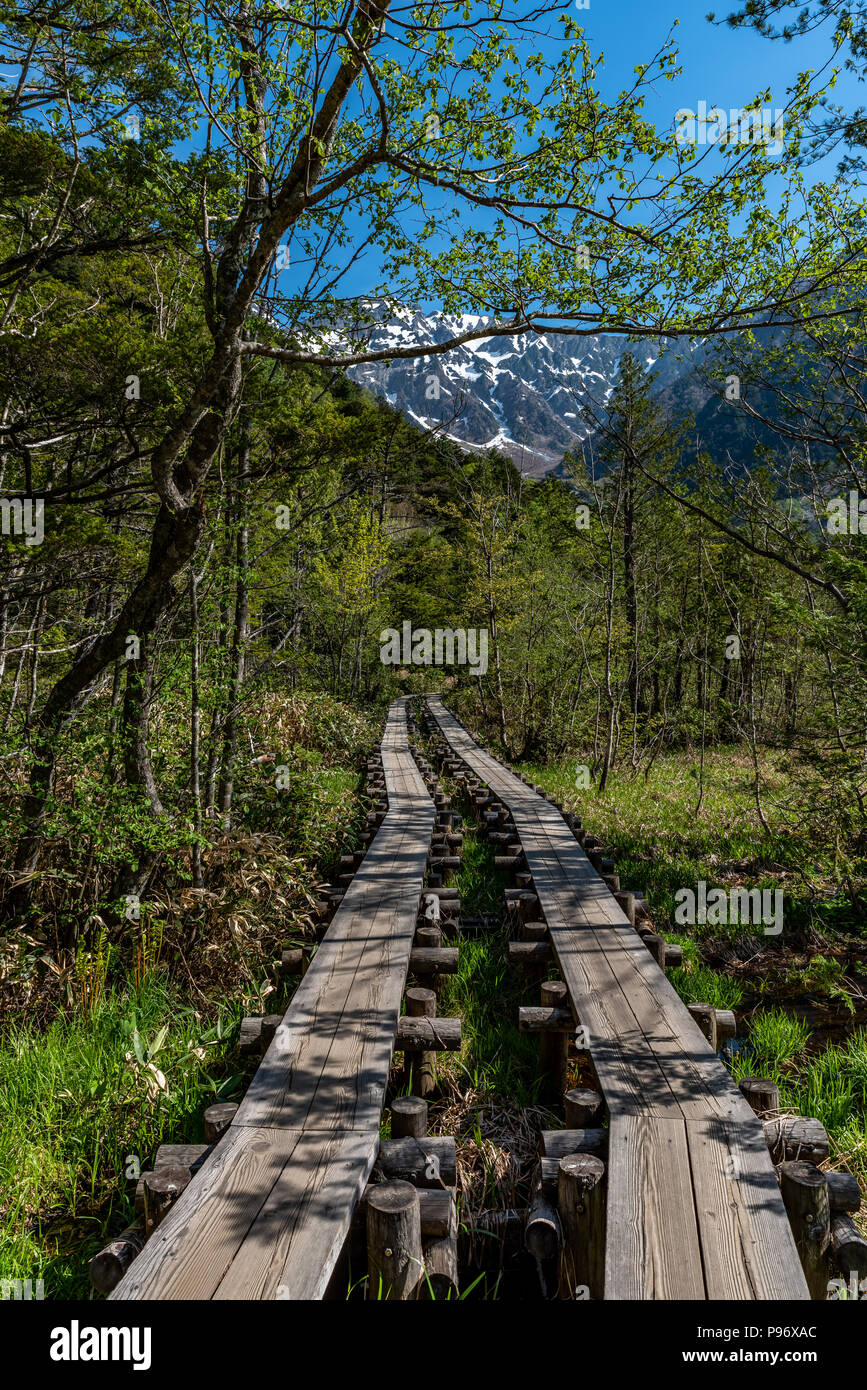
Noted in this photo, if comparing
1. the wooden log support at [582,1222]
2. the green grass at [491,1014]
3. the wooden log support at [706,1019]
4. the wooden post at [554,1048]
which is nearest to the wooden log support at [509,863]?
the green grass at [491,1014]

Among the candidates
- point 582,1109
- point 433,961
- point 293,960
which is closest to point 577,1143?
point 582,1109

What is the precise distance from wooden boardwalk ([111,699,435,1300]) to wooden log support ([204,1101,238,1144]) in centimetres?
7

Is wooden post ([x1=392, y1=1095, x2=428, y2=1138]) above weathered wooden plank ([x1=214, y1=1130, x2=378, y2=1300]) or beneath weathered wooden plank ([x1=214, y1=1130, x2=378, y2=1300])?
beneath

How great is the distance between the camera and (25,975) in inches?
180

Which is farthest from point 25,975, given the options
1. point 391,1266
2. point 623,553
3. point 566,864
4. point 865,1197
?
point 623,553

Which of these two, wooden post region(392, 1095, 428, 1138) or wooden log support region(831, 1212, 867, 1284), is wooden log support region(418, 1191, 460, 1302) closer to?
wooden post region(392, 1095, 428, 1138)

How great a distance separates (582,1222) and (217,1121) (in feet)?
4.90

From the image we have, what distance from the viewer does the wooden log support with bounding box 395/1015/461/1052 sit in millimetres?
3484

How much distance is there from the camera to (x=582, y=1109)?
2.85m

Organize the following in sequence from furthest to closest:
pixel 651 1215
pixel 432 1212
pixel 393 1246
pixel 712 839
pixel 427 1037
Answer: pixel 712 839 → pixel 427 1037 → pixel 432 1212 → pixel 651 1215 → pixel 393 1246

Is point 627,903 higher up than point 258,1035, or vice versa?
point 627,903

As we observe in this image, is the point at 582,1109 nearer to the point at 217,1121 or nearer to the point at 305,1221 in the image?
the point at 305,1221

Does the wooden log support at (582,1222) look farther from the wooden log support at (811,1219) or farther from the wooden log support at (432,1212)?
the wooden log support at (811,1219)

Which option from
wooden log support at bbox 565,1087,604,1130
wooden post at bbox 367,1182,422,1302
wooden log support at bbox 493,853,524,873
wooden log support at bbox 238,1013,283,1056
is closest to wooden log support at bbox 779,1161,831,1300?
wooden log support at bbox 565,1087,604,1130
